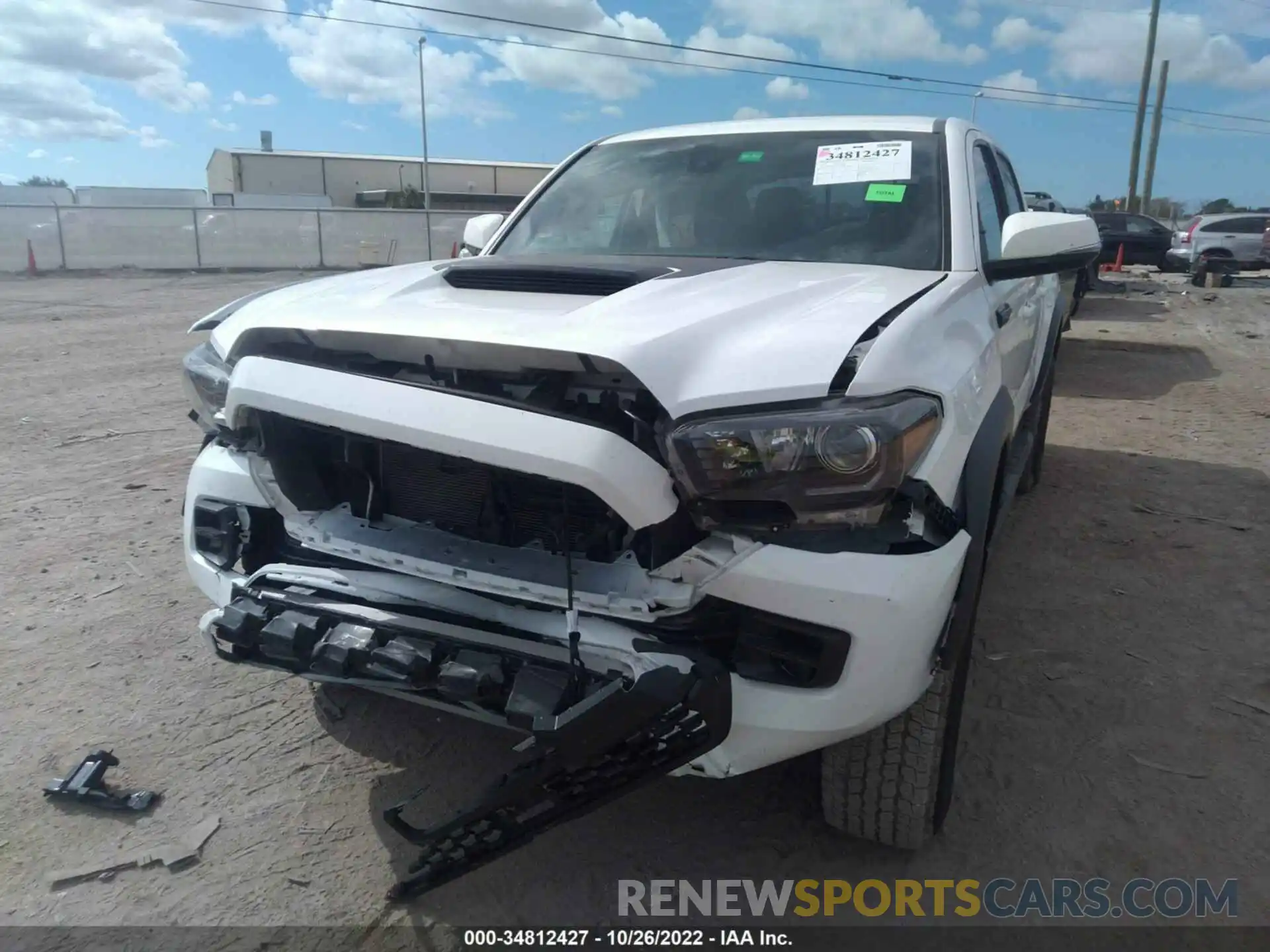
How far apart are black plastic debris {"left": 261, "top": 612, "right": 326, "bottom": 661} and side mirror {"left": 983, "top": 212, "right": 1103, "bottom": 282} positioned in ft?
6.90

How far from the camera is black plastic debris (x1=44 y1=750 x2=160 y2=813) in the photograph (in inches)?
100

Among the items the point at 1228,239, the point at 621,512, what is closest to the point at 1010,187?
the point at 621,512

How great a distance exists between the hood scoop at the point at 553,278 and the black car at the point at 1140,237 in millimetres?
21642

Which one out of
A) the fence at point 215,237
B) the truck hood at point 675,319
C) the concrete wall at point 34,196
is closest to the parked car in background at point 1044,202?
the truck hood at point 675,319

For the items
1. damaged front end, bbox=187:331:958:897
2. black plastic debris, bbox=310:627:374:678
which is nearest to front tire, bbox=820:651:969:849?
damaged front end, bbox=187:331:958:897

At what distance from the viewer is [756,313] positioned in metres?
2.15

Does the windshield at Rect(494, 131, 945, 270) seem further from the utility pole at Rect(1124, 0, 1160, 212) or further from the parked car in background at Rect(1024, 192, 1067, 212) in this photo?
the utility pole at Rect(1124, 0, 1160, 212)

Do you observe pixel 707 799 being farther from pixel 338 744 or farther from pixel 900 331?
pixel 900 331

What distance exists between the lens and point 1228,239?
66.5 ft

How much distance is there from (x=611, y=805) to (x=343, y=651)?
991 millimetres

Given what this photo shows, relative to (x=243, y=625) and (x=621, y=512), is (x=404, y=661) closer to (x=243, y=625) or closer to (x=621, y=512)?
(x=243, y=625)

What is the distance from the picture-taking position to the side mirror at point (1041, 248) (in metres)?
2.69

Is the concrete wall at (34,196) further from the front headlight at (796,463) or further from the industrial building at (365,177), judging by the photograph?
the front headlight at (796,463)

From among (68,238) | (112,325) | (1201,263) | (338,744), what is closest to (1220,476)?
(338,744)
